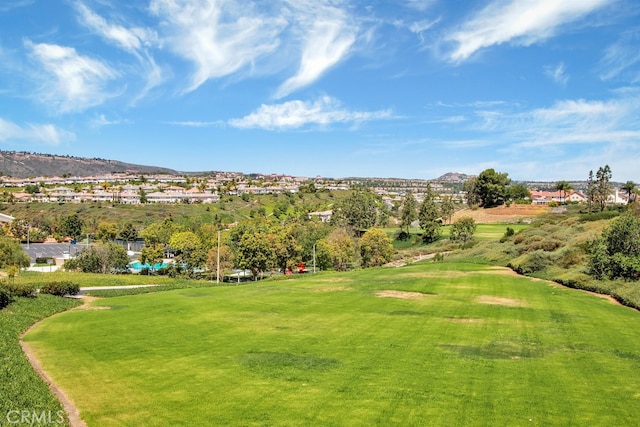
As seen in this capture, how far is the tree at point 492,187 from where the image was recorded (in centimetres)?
12631

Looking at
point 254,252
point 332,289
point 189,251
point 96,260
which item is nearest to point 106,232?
point 96,260

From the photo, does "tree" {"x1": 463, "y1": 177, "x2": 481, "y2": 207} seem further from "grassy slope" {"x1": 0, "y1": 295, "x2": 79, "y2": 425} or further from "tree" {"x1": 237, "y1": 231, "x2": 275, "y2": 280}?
"grassy slope" {"x1": 0, "y1": 295, "x2": 79, "y2": 425}

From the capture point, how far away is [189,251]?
70.6 metres

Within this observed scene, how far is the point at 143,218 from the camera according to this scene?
14188 cm

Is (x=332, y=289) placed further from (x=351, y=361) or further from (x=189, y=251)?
(x=189, y=251)

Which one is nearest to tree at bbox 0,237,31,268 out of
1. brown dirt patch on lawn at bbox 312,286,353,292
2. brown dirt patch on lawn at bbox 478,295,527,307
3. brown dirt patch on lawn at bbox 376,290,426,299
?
brown dirt patch on lawn at bbox 312,286,353,292

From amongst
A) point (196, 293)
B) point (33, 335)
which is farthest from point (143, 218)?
point (33, 335)

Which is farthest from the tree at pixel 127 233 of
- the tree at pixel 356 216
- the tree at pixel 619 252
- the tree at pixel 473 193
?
the tree at pixel 619 252

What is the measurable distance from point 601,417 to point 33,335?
24766 mm

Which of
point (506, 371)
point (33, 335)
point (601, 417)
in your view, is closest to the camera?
Result: point (601, 417)

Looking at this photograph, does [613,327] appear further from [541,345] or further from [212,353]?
[212,353]

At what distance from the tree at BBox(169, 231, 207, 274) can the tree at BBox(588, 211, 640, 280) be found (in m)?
48.2

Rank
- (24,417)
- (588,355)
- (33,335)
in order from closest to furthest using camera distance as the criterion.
→ (24,417)
(588,355)
(33,335)

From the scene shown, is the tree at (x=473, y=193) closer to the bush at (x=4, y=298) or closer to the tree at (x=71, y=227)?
the tree at (x=71, y=227)
